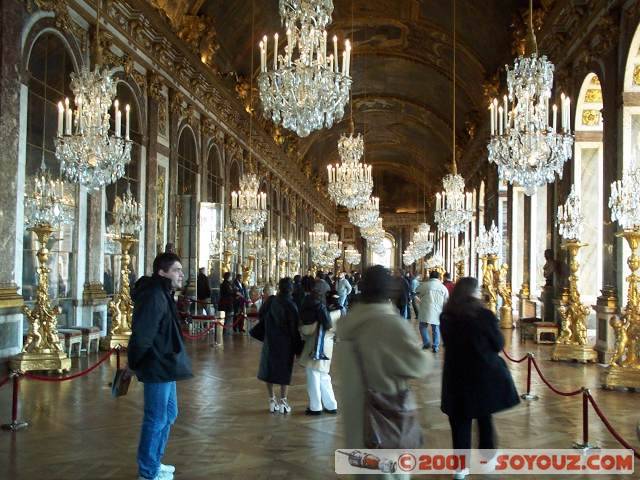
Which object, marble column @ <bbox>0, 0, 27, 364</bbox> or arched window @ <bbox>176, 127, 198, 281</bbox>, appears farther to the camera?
arched window @ <bbox>176, 127, 198, 281</bbox>

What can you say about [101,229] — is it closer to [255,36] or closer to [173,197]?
[173,197]

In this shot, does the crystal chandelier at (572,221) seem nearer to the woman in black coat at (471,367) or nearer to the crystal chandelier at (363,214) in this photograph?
the crystal chandelier at (363,214)

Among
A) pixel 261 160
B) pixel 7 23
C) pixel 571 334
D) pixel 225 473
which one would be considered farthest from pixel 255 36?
pixel 225 473

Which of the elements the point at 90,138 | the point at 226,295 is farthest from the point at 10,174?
the point at 226,295

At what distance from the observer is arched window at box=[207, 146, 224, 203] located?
1862 centimetres

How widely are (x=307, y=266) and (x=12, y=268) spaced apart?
1112 inches

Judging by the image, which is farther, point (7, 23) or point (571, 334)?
point (571, 334)

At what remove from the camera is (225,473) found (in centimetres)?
470

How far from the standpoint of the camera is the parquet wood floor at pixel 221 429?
15.9 feet

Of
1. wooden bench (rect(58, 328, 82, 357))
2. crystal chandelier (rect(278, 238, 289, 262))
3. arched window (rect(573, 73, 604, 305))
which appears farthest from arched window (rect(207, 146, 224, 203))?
arched window (rect(573, 73, 604, 305))

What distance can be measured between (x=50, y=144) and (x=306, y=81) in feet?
18.4

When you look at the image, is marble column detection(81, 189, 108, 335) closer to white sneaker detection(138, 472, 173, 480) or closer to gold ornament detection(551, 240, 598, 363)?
white sneaker detection(138, 472, 173, 480)

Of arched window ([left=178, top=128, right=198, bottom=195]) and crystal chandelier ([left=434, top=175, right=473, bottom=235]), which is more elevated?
arched window ([left=178, top=128, right=198, bottom=195])

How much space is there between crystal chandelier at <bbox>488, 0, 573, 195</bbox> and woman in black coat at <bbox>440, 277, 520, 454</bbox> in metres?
3.71
